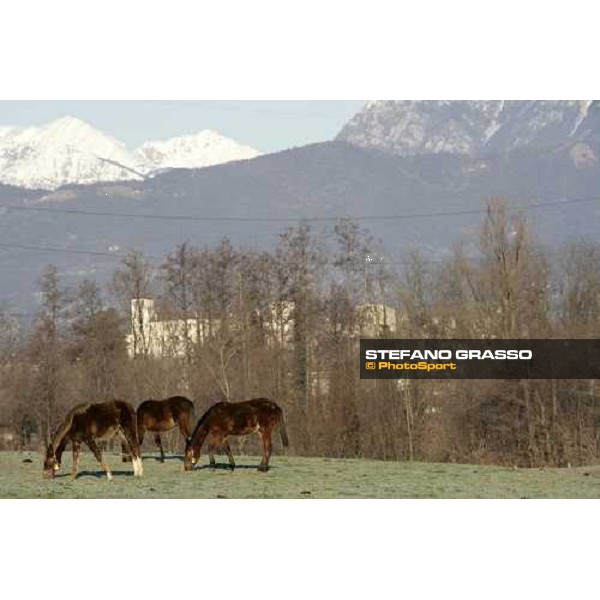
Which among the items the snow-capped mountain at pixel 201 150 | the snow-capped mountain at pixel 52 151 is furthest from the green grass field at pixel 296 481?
the snow-capped mountain at pixel 201 150

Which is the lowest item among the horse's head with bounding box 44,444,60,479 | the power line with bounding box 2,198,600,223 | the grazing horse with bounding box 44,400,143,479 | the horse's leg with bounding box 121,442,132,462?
the horse's head with bounding box 44,444,60,479

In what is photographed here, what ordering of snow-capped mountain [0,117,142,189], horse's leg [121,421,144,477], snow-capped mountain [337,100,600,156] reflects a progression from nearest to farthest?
horse's leg [121,421,144,477] → snow-capped mountain [0,117,142,189] → snow-capped mountain [337,100,600,156]

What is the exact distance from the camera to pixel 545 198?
26812 millimetres

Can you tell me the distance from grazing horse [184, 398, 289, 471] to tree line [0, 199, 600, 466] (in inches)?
97.1

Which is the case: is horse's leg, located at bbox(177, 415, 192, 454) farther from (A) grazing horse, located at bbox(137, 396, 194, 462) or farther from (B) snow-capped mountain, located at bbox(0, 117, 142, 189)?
(B) snow-capped mountain, located at bbox(0, 117, 142, 189)

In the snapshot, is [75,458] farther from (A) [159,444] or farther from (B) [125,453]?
(A) [159,444]

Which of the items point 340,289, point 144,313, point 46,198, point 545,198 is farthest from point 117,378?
point 545,198

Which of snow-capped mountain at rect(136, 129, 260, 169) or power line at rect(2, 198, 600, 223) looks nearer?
power line at rect(2, 198, 600, 223)

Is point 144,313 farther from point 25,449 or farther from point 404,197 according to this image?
point 404,197

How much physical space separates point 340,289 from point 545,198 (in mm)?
4162

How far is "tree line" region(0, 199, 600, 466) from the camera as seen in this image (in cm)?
2566

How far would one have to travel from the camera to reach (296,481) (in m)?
22.3

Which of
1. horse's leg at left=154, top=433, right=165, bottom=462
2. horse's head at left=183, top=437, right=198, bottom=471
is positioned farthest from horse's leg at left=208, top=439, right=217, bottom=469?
horse's leg at left=154, top=433, right=165, bottom=462

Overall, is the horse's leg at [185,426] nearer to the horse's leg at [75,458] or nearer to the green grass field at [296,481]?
the green grass field at [296,481]
